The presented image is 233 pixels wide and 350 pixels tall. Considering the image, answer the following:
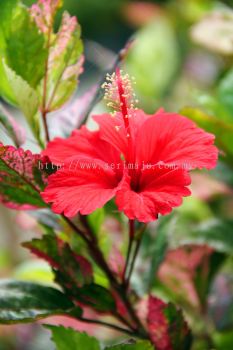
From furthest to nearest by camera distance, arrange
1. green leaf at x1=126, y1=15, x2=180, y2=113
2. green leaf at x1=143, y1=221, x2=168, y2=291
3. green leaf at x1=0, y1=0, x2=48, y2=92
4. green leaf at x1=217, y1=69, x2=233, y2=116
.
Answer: green leaf at x1=126, y1=15, x2=180, y2=113 → green leaf at x1=217, y1=69, x2=233, y2=116 → green leaf at x1=143, y1=221, x2=168, y2=291 → green leaf at x1=0, y1=0, x2=48, y2=92

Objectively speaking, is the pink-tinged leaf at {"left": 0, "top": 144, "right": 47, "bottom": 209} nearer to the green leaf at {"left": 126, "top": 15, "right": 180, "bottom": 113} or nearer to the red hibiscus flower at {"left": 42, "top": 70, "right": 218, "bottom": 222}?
the red hibiscus flower at {"left": 42, "top": 70, "right": 218, "bottom": 222}

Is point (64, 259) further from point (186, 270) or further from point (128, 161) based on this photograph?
point (186, 270)

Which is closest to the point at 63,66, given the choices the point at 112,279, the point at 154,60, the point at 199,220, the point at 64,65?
the point at 64,65

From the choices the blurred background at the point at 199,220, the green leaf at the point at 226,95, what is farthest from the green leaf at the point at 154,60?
the green leaf at the point at 226,95

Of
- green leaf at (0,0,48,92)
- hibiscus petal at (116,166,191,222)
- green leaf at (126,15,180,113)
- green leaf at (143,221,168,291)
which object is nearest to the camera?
hibiscus petal at (116,166,191,222)

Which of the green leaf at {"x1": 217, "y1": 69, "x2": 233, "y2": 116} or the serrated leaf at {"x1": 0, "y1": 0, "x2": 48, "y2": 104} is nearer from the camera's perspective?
the serrated leaf at {"x1": 0, "y1": 0, "x2": 48, "y2": 104}

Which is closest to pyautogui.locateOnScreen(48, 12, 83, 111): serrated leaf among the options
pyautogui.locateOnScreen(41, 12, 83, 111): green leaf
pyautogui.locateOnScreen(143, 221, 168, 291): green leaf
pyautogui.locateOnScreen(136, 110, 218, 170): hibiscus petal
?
pyautogui.locateOnScreen(41, 12, 83, 111): green leaf

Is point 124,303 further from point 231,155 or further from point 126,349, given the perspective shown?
point 231,155

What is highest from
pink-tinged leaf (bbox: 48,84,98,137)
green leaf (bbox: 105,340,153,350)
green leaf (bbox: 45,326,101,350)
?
pink-tinged leaf (bbox: 48,84,98,137)
